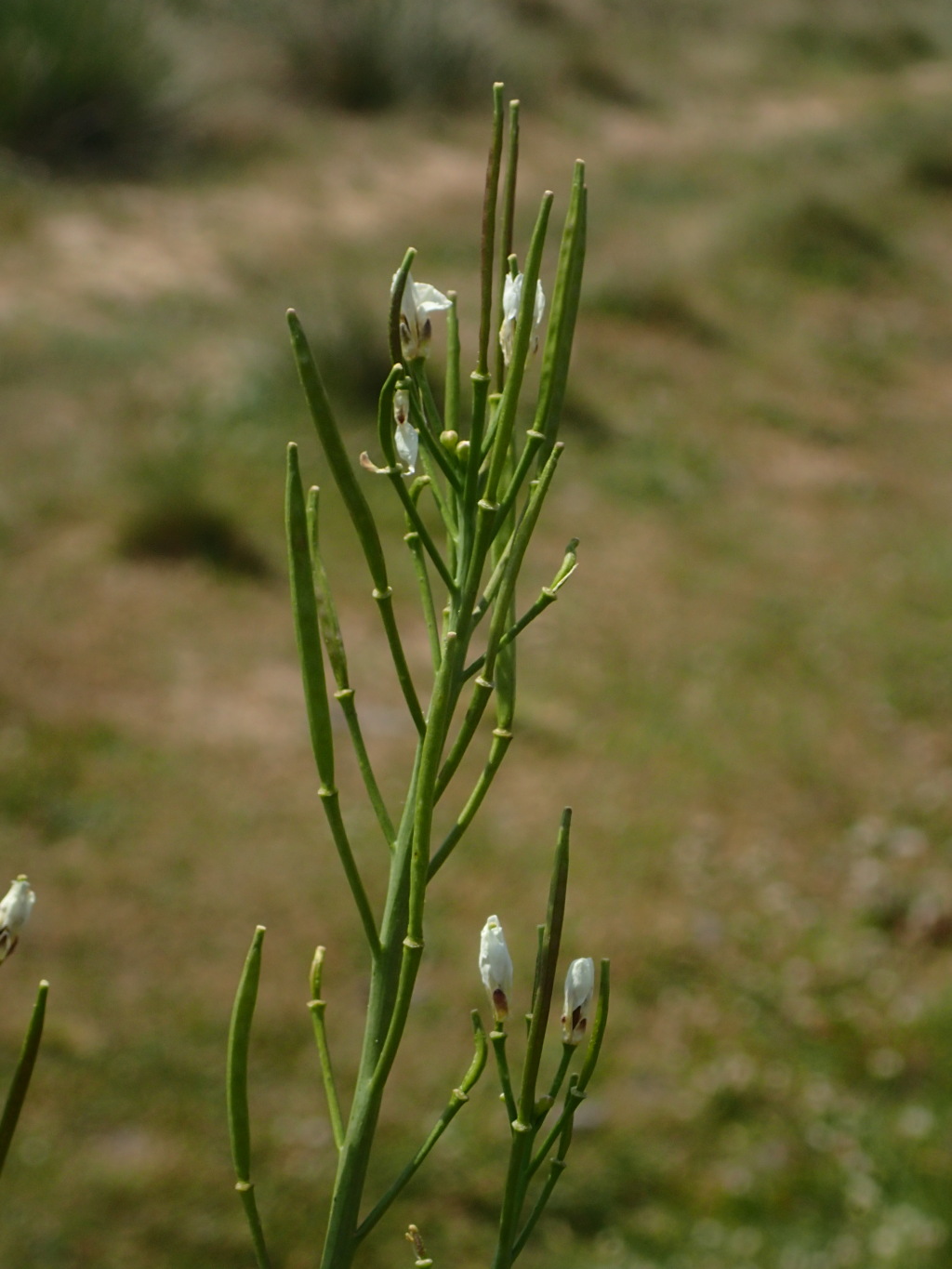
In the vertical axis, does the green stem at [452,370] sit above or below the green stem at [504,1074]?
above

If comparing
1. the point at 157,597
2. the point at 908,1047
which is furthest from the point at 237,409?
the point at 908,1047

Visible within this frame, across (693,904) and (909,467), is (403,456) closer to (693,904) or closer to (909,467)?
(693,904)

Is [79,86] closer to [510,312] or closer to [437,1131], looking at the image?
[510,312]

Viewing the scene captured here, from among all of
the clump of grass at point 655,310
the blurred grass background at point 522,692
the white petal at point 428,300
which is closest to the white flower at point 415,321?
the white petal at point 428,300

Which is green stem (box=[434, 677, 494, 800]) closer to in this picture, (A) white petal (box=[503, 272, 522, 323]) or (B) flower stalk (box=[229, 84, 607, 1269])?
(B) flower stalk (box=[229, 84, 607, 1269])

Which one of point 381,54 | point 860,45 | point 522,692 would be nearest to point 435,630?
point 522,692

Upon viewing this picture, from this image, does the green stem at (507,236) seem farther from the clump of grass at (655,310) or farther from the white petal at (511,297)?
the clump of grass at (655,310)

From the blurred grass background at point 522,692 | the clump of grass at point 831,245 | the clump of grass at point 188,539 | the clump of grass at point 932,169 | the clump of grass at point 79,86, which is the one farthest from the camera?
the clump of grass at point 932,169
